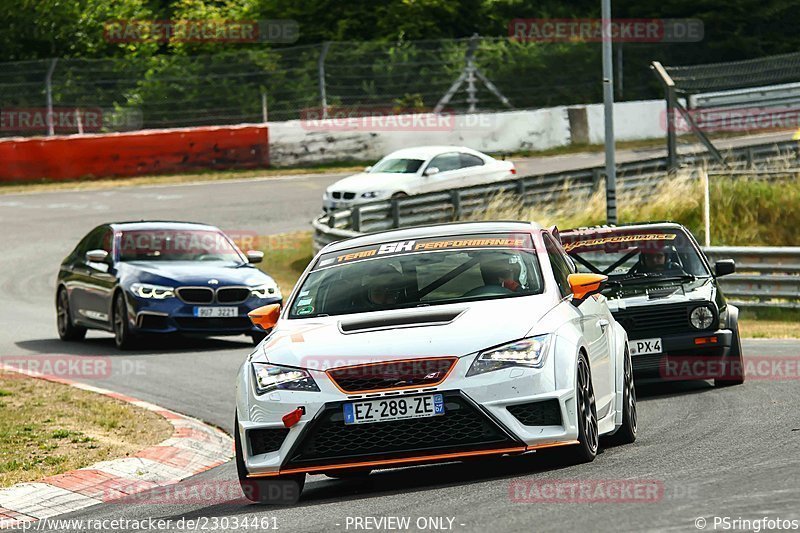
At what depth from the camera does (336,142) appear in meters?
41.2

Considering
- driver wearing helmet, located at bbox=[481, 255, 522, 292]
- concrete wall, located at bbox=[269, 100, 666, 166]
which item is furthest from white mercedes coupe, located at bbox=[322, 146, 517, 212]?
driver wearing helmet, located at bbox=[481, 255, 522, 292]

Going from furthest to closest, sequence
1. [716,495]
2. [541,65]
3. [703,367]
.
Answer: [541,65]
[703,367]
[716,495]

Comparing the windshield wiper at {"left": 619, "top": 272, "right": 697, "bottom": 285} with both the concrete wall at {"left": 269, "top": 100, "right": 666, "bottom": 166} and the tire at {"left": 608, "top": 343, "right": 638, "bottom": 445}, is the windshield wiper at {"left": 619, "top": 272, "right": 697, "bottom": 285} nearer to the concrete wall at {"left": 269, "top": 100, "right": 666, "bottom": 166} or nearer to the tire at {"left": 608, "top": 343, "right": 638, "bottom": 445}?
the tire at {"left": 608, "top": 343, "right": 638, "bottom": 445}

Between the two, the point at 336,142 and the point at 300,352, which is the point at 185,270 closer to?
the point at 300,352

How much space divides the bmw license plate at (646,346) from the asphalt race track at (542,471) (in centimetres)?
38

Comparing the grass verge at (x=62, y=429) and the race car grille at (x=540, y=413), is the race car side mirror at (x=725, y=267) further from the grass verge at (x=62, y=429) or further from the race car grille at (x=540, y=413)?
the race car grille at (x=540, y=413)

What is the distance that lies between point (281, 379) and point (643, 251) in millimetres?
6644

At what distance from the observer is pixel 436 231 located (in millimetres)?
9789

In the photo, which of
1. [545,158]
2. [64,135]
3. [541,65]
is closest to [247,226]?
[64,135]

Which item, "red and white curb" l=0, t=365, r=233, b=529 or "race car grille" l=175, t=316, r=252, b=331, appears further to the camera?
"race car grille" l=175, t=316, r=252, b=331

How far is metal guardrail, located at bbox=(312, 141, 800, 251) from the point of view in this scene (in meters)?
27.7

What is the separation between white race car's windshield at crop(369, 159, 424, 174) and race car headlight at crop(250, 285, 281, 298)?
13.7m

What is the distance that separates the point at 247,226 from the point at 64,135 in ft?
32.9

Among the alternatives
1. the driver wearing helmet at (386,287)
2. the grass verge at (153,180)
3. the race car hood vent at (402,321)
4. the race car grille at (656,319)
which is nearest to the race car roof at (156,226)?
the race car grille at (656,319)
